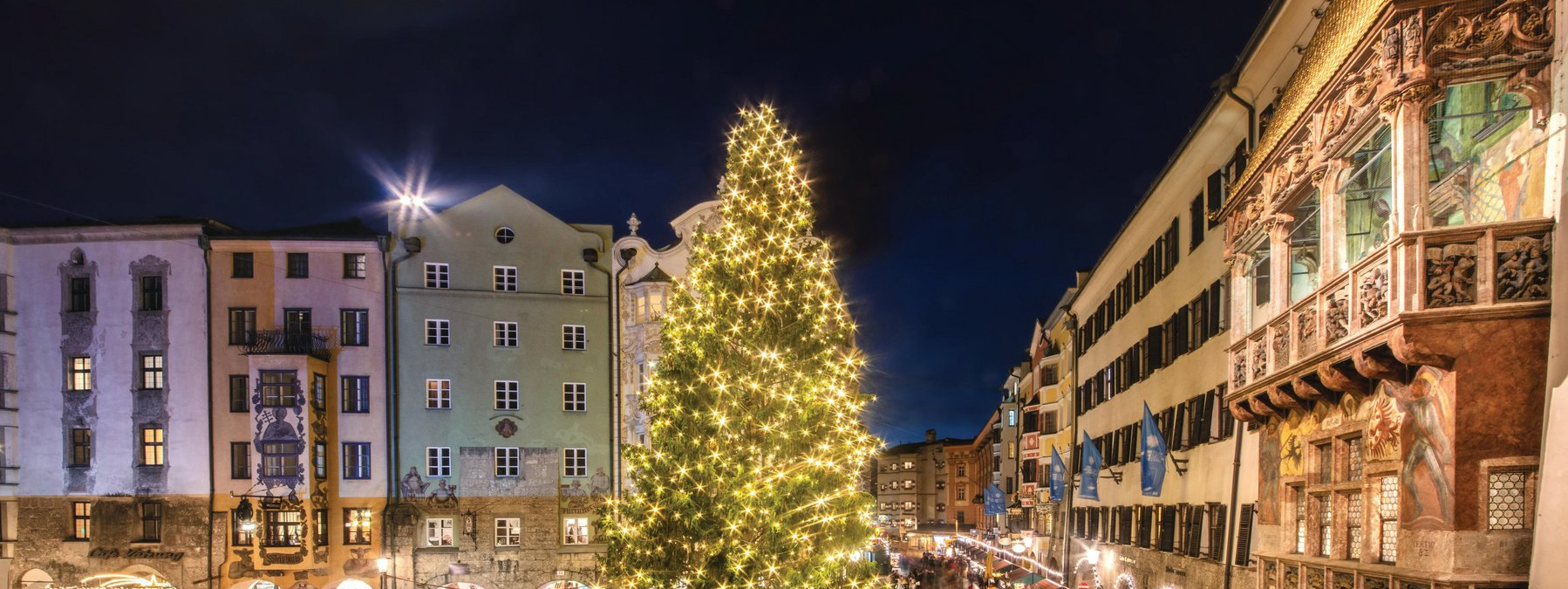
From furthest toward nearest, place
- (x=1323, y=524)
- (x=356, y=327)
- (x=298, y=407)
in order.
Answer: (x=356, y=327), (x=298, y=407), (x=1323, y=524)

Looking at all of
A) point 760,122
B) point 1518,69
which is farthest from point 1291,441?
point 760,122

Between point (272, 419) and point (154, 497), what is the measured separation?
5.88 meters

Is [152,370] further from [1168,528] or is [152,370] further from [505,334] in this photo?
[1168,528]

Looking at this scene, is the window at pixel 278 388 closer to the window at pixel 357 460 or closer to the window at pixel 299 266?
the window at pixel 357 460

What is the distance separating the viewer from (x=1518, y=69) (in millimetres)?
9047

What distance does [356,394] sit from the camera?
125 feet

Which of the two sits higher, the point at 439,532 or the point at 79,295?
the point at 79,295

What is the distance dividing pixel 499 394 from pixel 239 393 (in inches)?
378

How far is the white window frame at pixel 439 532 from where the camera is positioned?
37969 millimetres

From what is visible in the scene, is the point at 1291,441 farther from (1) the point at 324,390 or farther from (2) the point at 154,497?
(2) the point at 154,497

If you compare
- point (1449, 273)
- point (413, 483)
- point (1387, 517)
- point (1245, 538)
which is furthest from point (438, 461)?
point (1449, 273)

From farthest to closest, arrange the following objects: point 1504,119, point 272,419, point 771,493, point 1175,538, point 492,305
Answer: point 492,305, point 272,419, point 1175,538, point 771,493, point 1504,119

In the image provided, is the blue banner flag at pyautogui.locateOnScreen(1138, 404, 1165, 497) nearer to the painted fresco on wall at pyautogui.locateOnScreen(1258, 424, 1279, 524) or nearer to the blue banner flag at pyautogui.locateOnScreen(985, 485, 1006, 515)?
the painted fresco on wall at pyautogui.locateOnScreen(1258, 424, 1279, 524)

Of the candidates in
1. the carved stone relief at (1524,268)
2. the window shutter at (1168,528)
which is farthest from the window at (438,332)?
the carved stone relief at (1524,268)
